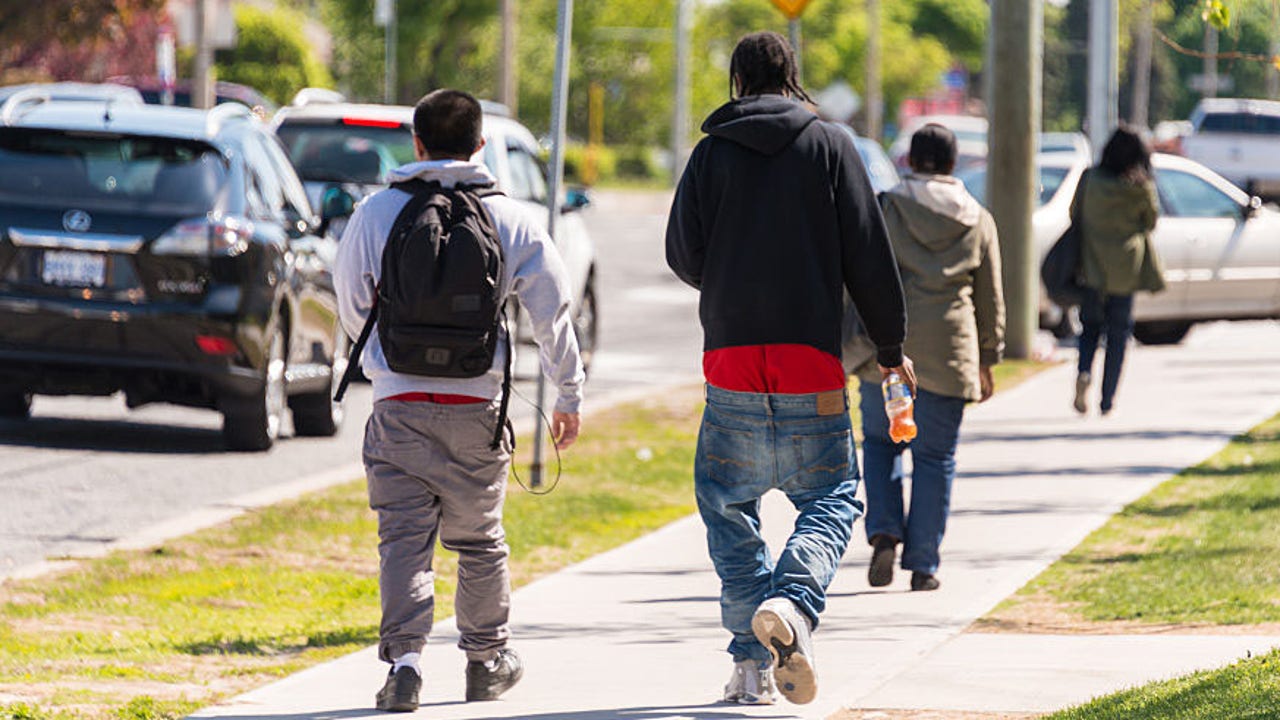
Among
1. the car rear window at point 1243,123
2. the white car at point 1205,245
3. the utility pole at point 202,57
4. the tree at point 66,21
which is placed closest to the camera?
the white car at point 1205,245

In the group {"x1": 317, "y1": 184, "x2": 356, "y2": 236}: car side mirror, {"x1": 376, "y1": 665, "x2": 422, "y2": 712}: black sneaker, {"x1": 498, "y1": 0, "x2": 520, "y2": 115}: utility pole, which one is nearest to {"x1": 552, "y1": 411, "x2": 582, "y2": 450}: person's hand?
{"x1": 376, "y1": 665, "x2": 422, "y2": 712}: black sneaker

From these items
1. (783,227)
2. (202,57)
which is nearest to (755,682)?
(783,227)

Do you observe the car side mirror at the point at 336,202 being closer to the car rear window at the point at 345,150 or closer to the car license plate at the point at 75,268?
the car license plate at the point at 75,268

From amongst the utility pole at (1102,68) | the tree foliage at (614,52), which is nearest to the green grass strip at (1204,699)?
the utility pole at (1102,68)

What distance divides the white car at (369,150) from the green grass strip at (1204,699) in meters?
9.92

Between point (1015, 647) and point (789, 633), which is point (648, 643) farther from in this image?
point (789, 633)

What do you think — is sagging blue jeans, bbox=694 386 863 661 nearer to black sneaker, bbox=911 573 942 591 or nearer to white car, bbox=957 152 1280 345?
black sneaker, bbox=911 573 942 591

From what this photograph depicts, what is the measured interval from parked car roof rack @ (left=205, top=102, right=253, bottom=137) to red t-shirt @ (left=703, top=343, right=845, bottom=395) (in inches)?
251

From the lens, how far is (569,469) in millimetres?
12148

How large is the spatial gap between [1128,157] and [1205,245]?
18.4 ft

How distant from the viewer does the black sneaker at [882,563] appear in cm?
838

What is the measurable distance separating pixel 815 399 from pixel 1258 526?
4096 mm

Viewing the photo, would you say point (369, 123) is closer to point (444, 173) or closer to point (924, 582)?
point (924, 582)

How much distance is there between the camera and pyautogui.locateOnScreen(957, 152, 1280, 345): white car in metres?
18.7
